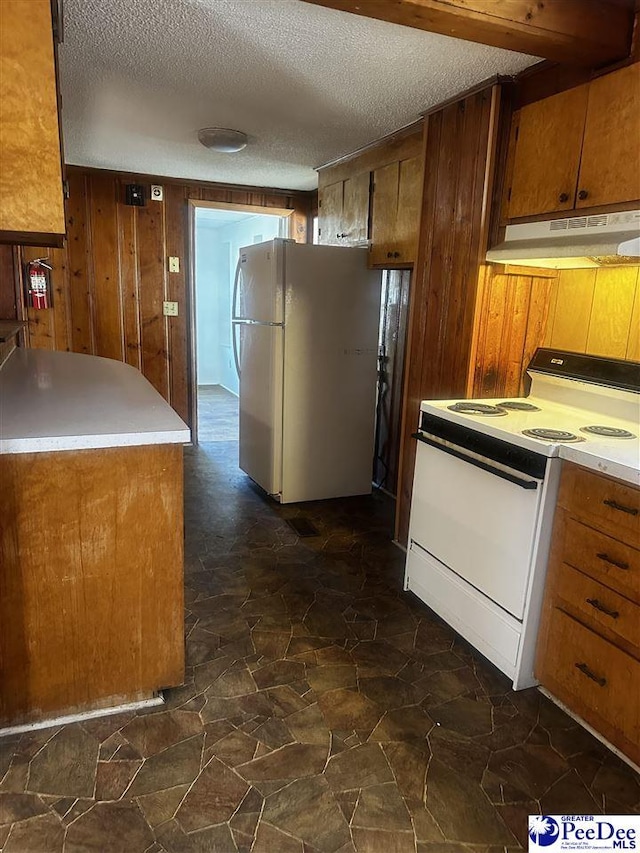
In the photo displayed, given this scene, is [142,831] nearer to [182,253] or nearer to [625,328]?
[625,328]

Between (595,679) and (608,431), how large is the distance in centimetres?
83

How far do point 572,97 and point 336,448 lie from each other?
2342 mm

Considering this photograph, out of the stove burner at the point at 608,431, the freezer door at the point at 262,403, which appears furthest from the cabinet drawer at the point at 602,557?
the freezer door at the point at 262,403

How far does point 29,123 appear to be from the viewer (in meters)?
1.41

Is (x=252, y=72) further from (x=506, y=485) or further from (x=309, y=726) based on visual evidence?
(x=309, y=726)

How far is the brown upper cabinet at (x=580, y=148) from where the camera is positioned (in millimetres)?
1858

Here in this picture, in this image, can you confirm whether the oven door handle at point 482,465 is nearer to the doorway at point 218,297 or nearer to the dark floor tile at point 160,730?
the dark floor tile at point 160,730

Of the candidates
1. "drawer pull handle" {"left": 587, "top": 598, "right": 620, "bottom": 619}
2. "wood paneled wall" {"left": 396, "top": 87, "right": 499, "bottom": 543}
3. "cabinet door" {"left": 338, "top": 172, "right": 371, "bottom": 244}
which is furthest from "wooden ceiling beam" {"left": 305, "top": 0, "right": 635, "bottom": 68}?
"drawer pull handle" {"left": 587, "top": 598, "right": 620, "bottom": 619}

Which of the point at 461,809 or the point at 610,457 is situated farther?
the point at 610,457

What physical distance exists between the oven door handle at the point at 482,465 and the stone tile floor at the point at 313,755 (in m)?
0.74

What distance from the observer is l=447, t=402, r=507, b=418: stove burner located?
225cm

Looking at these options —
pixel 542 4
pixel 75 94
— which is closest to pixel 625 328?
pixel 542 4

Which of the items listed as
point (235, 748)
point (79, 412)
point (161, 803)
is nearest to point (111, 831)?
point (161, 803)

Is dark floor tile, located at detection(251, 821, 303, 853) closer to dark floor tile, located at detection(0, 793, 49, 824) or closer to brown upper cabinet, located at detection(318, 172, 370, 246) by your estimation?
dark floor tile, located at detection(0, 793, 49, 824)
